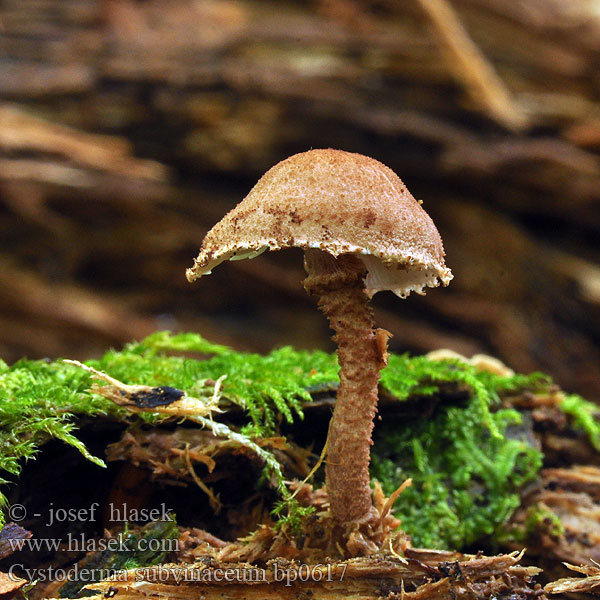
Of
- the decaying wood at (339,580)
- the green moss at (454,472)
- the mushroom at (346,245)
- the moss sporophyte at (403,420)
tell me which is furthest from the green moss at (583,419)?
the mushroom at (346,245)

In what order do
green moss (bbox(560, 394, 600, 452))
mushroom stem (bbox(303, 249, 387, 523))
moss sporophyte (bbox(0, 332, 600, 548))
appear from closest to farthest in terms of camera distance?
mushroom stem (bbox(303, 249, 387, 523))
moss sporophyte (bbox(0, 332, 600, 548))
green moss (bbox(560, 394, 600, 452))

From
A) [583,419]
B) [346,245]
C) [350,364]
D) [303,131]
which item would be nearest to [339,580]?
[350,364]

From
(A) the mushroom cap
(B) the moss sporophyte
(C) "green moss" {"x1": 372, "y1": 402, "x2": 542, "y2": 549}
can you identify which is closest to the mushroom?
(A) the mushroom cap

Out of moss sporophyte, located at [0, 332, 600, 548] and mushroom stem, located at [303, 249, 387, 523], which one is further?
moss sporophyte, located at [0, 332, 600, 548]

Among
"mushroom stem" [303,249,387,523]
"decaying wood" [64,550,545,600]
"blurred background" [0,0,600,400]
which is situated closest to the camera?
"decaying wood" [64,550,545,600]

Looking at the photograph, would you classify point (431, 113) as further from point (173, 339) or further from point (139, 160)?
point (173, 339)

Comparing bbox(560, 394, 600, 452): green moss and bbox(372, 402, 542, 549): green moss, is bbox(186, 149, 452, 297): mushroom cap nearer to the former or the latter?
bbox(372, 402, 542, 549): green moss

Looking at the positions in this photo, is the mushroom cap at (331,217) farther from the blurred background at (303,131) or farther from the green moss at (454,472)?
the blurred background at (303,131)

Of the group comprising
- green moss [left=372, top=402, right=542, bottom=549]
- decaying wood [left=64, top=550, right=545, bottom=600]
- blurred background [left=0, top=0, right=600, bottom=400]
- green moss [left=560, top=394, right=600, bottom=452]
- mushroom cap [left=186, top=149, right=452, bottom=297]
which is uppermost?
blurred background [left=0, top=0, right=600, bottom=400]
